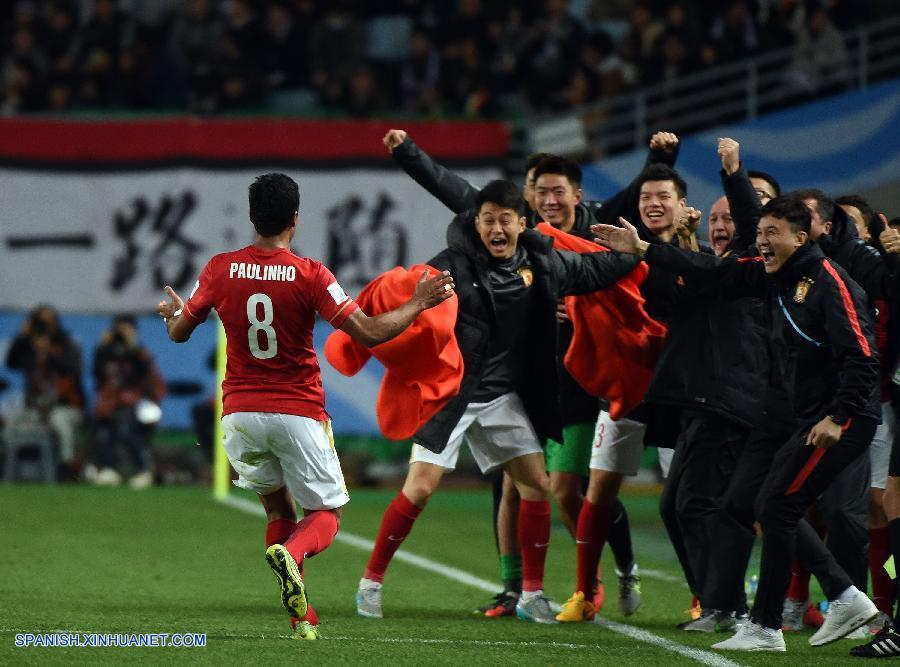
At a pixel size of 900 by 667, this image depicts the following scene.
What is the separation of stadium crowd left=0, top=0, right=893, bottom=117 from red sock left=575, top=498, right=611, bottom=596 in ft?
37.4

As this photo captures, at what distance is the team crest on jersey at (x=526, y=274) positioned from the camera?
8039mm

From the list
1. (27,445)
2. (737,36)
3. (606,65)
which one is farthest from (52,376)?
(737,36)

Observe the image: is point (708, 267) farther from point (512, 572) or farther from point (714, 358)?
point (512, 572)

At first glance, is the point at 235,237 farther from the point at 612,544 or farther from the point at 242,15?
the point at 612,544

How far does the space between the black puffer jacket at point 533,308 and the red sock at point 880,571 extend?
1.61 meters

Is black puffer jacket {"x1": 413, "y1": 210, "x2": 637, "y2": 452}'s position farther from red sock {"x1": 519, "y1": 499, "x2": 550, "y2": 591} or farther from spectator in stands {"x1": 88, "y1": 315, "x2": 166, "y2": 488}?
spectator in stands {"x1": 88, "y1": 315, "x2": 166, "y2": 488}

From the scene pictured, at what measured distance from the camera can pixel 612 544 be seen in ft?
28.2

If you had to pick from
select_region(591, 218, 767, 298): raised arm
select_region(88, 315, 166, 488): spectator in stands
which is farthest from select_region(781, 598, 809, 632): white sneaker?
select_region(88, 315, 166, 488): spectator in stands

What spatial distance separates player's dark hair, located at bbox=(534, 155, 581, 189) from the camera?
340 inches

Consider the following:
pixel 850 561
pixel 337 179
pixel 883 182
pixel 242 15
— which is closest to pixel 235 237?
pixel 337 179

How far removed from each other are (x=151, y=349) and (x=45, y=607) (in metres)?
12.2

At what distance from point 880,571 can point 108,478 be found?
468 inches

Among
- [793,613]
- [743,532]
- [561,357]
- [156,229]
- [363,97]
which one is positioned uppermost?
[363,97]

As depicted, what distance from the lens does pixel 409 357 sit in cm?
793
